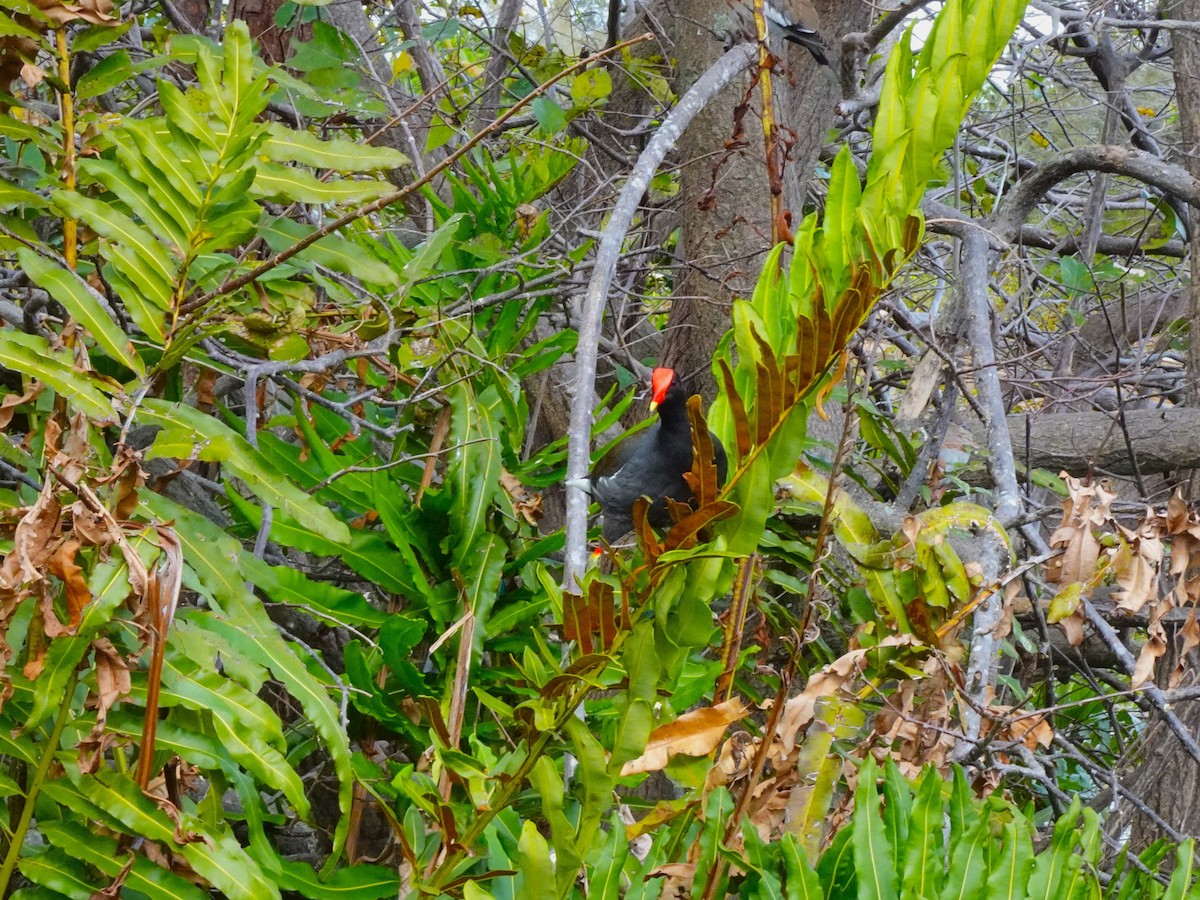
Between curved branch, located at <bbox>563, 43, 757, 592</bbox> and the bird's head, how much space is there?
2.72ft

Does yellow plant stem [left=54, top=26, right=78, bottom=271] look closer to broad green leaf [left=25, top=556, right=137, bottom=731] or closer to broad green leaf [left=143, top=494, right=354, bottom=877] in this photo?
broad green leaf [left=143, top=494, right=354, bottom=877]

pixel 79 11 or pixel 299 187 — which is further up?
pixel 79 11

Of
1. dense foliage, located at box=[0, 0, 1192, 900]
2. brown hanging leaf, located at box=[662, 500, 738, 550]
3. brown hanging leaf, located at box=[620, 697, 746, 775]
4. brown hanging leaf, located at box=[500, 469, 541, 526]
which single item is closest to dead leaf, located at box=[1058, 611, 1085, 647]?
dense foliage, located at box=[0, 0, 1192, 900]

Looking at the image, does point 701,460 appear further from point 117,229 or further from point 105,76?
point 105,76

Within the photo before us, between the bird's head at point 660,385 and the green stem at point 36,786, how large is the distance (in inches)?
68.7

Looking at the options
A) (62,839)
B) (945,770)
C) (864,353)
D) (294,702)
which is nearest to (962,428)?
(864,353)

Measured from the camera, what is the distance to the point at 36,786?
53.9 inches

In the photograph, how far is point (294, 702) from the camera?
8.79ft

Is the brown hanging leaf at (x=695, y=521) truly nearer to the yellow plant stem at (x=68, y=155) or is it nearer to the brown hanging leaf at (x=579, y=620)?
the brown hanging leaf at (x=579, y=620)

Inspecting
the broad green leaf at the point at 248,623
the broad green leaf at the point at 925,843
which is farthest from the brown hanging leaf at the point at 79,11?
the broad green leaf at the point at 925,843

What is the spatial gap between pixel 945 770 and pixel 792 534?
0.82 m

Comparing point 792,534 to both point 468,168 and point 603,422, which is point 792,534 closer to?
point 603,422

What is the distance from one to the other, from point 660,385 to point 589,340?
1.33m

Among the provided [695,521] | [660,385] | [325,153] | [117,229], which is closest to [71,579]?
[117,229]
